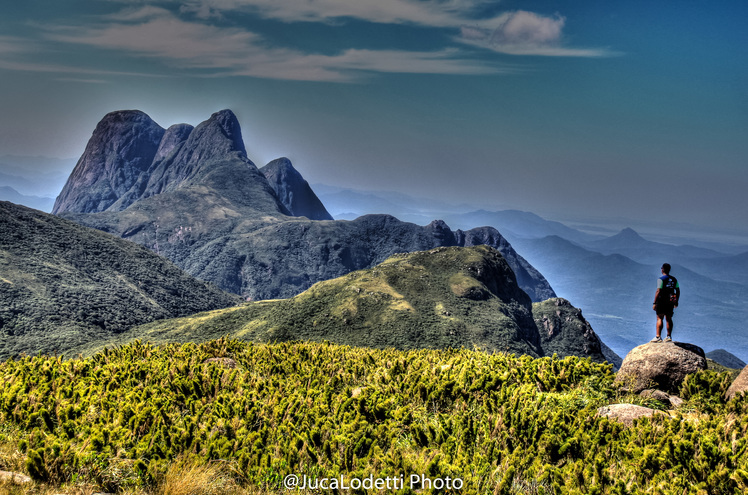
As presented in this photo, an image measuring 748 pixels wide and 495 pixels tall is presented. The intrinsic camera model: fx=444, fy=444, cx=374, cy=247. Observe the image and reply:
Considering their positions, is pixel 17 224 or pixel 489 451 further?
Result: pixel 17 224

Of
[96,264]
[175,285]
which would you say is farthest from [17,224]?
[175,285]

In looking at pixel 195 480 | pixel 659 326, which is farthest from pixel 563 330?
pixel 195 480

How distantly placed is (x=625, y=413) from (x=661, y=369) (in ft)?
16.3

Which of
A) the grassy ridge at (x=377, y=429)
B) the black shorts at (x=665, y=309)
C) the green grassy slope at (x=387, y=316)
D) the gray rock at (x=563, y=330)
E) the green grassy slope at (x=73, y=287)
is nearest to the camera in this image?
the grassy ridge at (x=377, y=429)

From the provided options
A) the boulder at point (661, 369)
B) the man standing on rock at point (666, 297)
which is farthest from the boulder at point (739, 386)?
the man standing on rock at point (666, 297)

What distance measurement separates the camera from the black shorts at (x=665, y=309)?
713 inches

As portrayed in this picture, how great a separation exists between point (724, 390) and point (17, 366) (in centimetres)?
2273

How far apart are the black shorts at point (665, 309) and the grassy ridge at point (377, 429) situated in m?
4.05

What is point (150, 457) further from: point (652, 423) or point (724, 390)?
point (724, 390)

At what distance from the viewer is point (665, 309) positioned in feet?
59.7

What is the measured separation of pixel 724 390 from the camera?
1399 cm

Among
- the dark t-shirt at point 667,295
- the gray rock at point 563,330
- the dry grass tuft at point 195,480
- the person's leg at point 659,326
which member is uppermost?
the dark t-shirt at point 667,295

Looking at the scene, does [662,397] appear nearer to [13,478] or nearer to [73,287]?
[13,478]

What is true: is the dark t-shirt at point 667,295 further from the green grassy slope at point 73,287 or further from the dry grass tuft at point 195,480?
the green grassy slope at point 73,287
